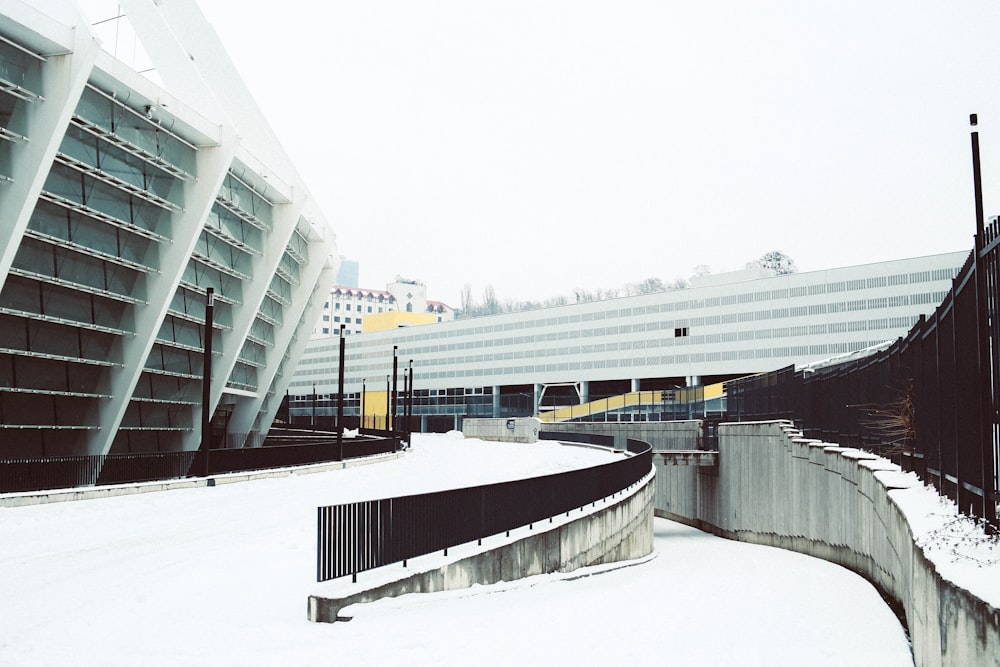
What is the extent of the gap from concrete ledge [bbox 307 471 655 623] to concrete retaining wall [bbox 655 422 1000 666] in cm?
457

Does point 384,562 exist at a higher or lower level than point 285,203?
lower

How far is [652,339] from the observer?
78.9 meters

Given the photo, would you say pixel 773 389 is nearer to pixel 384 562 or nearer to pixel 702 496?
pixel 702 496

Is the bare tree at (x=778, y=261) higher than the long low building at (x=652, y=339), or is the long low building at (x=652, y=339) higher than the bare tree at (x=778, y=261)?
the bare tree at (x=778, y=261)

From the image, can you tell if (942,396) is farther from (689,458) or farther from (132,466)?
(689,458)

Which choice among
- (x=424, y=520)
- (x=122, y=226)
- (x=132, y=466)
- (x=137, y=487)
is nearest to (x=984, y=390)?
(x=424, y=520)

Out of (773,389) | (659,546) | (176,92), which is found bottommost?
(659,546)

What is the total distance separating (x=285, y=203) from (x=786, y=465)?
2967 centimetres

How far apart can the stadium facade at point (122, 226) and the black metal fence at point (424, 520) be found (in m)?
17.8

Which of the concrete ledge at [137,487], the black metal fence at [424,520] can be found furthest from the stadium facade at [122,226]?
the black metal fence at [424,520]

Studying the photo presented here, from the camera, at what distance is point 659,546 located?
32.1m

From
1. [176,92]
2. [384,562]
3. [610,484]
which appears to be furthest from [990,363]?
[176,92]

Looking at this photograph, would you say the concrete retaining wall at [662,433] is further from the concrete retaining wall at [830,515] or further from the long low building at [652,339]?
the long low building at [652,339]

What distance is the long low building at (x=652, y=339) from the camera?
63.9m
